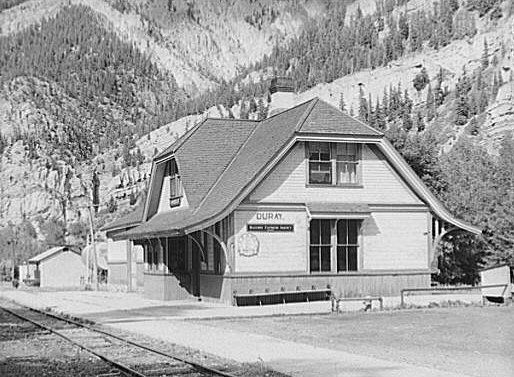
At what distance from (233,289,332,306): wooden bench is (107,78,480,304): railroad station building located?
74mm

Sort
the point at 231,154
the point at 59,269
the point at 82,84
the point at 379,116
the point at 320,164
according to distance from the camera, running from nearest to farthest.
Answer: the point at 320,164 → the point at 231,154 → the point at 59,269 → the point at 379,116 → the point at 82,84

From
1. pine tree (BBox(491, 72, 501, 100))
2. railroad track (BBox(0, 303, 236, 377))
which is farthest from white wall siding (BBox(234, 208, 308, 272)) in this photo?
pine tree (BBox(491, 72, 501, 100))

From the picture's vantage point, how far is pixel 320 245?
30.9m

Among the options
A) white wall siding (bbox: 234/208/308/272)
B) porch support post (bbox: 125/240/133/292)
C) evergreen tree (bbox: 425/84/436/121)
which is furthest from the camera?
evergreen tree (bbox: 425/84/436/121)

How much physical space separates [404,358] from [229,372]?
2.99 meters

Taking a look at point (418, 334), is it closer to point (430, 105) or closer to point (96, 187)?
point (430, 105)

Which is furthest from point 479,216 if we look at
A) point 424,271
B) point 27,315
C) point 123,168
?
point 123,168

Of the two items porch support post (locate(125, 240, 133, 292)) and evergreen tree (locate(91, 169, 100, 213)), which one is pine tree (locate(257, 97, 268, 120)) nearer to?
evergreen tree (locate(91, 169, 100, 213))

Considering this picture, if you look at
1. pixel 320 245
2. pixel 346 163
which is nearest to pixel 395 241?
pixel 320 245

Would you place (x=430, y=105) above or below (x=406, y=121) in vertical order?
above

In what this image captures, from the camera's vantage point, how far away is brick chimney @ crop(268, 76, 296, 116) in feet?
126

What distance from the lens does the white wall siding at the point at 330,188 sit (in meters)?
30.5

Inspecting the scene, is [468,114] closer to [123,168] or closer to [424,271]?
[123,168]

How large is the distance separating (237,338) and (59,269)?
59352 millimetres
